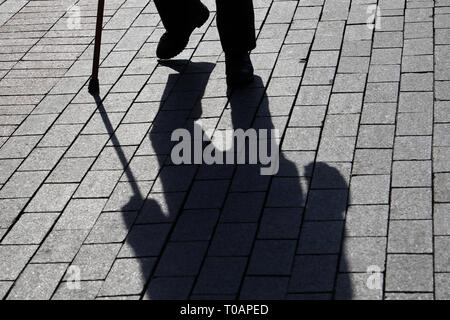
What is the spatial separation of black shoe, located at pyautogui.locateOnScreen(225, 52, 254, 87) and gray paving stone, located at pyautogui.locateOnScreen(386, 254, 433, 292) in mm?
2343

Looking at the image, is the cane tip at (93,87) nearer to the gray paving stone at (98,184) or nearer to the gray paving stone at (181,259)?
the gray paving stone at (98,184)

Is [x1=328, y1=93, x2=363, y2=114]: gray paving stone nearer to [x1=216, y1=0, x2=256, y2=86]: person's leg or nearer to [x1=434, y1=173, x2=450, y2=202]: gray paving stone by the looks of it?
[x1=216, y1=0, x2=256, y2=86]: person's leg

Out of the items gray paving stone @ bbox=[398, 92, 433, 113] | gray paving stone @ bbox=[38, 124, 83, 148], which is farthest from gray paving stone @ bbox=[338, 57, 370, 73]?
gray paving stone @ bbox=[38, 124, 83, 148]

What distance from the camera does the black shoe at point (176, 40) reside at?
721 cm

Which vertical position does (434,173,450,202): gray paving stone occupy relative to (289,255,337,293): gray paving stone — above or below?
below

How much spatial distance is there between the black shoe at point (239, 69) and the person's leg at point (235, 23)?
51mm

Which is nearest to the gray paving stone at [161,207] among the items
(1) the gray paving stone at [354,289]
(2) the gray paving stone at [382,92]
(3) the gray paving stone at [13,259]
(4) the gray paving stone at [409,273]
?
(3) the gray paving stone at [13,259]

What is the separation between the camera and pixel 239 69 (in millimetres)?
6641

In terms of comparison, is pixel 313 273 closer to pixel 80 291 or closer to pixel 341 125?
pixel 80 291

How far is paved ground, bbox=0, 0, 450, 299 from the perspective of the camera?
15.4 feet

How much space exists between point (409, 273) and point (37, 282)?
184 cm

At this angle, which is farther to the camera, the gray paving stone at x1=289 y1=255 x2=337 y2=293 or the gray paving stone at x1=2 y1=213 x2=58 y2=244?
the gray paving stone at x1=2 y1=213 x2=58 y2=244

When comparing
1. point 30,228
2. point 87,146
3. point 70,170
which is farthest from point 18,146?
point 30,228
